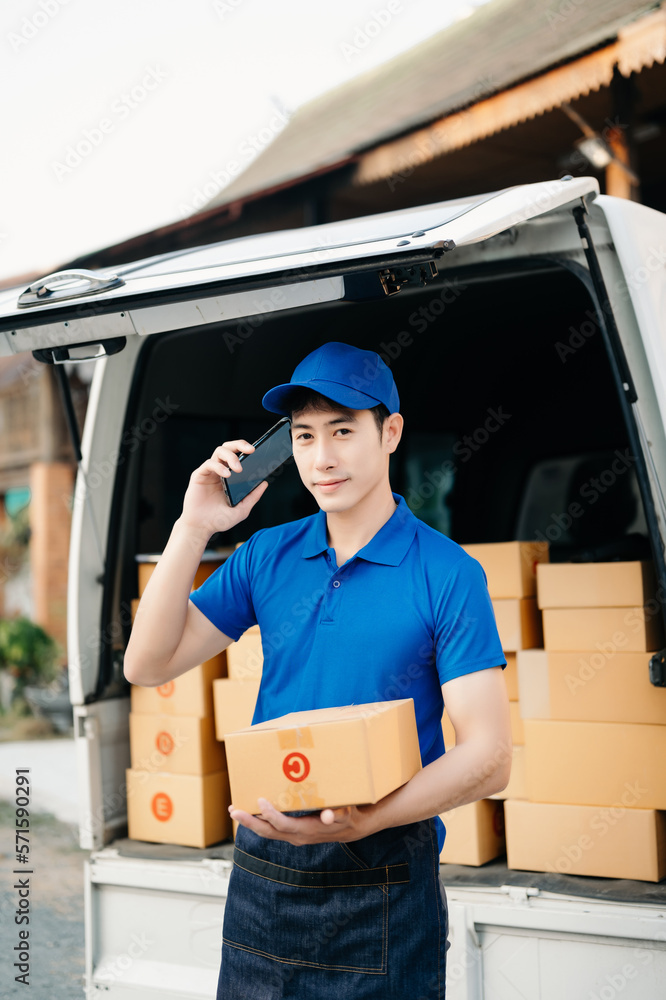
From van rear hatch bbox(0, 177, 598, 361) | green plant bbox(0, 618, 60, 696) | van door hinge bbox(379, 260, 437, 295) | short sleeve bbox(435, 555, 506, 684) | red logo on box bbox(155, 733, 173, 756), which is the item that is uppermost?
green plant bbox(0, 618, 60, 696)

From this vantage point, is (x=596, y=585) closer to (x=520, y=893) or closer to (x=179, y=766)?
(x=520, y=893)

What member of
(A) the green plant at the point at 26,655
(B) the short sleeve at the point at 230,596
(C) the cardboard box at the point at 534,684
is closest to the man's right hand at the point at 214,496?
(B) the short sleeve at the point at 230,596

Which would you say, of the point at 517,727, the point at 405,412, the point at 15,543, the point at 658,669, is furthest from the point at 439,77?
the point at 15,543

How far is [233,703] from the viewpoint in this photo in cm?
329

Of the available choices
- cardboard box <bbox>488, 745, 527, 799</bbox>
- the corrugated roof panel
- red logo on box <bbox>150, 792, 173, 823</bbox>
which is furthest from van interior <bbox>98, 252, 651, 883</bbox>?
the corrugated roof panel

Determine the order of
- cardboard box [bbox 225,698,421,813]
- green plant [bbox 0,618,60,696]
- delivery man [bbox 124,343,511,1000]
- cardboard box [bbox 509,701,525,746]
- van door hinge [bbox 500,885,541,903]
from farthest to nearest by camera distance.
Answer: green plant [bbox 0,618,60,696] → cardboard box [bbox 509,701,525,746] → van door hinge [bbox 500,885,541,903] → delivery man [bbox 124,343,511,1000] → cardboard box [bbox 225,698,421,813]

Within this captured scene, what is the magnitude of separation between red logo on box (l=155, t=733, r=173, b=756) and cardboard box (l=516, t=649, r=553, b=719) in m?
1.29

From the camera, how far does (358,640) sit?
6.30 ft

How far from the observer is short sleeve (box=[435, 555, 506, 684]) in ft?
6.00

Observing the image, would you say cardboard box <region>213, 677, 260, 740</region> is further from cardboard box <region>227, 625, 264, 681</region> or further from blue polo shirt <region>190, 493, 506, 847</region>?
blue polo shirt <region>190, 493, 506, 847</region>

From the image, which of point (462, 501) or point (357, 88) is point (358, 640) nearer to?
point (462, 501)

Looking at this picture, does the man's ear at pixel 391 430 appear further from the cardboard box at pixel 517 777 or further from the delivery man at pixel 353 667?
the cardboard box at pixel 517 777

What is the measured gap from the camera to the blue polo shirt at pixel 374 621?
1886 mm

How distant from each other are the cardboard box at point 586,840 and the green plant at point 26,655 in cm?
899
